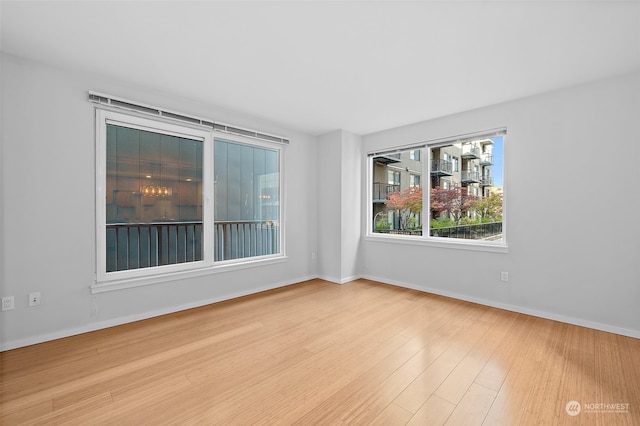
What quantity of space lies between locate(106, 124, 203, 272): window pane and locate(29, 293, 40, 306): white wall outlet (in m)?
0.56

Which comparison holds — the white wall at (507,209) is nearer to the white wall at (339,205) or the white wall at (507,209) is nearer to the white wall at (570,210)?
the white wall at (570,210)

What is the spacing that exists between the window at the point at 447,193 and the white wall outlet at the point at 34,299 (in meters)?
4.17

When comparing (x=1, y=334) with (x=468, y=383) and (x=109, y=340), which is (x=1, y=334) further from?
(x=468, y=383)

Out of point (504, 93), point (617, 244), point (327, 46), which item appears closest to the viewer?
point (327, 46)

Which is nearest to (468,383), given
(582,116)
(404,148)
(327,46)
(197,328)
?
(197,328)

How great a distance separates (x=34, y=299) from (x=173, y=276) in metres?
1.12

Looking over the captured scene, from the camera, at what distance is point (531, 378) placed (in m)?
1.99

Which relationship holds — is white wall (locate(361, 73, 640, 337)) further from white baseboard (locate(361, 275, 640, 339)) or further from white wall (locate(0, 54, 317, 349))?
white wall (locate(0, 54, 317, 349))

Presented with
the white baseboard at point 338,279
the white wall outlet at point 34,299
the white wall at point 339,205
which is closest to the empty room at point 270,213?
the white wall outlet at point 34,299

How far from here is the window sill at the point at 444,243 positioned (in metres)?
3.46

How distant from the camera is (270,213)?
14.6ft

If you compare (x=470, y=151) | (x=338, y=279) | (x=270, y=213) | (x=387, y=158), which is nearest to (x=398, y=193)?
(x=387, y=158)

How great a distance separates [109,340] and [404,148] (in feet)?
14.0

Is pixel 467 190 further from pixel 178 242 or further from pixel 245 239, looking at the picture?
pixel 178 242
